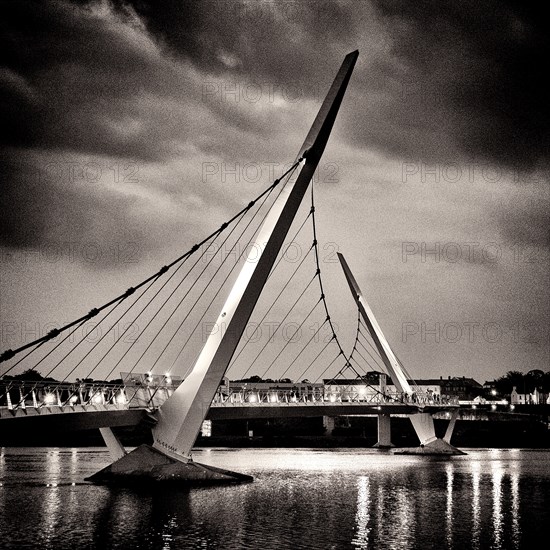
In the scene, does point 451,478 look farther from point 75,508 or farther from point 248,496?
point 75,508

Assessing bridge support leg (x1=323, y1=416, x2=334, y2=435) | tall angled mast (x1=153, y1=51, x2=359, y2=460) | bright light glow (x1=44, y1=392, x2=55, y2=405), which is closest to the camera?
bright light glow (x1=44, y1=392, x2=55, y2=405)

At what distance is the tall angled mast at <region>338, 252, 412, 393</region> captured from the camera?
84.3 m

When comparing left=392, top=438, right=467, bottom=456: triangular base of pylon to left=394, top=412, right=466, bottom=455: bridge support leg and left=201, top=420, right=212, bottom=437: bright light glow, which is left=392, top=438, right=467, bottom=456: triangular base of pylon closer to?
left=394, top=412, right=466, bottom=455: bridge support leg

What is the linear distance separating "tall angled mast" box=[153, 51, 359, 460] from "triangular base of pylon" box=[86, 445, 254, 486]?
0.44 meters

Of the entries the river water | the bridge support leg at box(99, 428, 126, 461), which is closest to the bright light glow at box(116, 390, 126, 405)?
the river water

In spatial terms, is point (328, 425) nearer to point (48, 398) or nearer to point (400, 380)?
point (400, 380)

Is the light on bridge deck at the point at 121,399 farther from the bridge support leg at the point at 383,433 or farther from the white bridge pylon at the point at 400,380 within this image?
the bridge support leg at the point at 383,433

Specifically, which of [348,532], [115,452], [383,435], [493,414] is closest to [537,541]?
[348,532]

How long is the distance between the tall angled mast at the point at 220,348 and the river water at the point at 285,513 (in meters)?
2.40

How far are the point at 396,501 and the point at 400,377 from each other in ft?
153

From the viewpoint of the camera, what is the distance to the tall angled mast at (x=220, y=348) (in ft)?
122

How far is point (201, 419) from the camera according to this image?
3769 cm

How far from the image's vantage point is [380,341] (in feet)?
283

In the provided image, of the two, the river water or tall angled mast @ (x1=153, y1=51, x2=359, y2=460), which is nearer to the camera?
the river water
